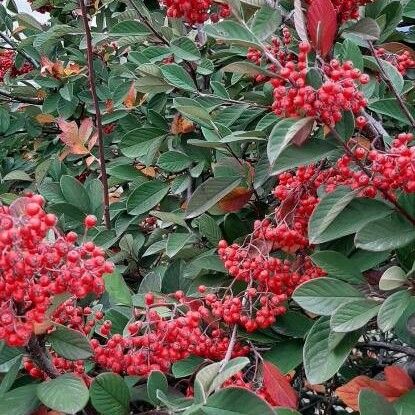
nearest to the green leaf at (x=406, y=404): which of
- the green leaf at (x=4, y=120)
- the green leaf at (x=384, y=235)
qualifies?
the green leaf at (x=384, y=235)

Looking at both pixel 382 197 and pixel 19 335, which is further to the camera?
pixel 382 197

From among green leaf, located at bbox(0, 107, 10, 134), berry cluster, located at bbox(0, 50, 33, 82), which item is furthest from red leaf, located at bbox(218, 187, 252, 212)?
berry cluster, located at bbox(0, 50, 33, 82)

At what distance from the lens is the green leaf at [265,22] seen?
130cm

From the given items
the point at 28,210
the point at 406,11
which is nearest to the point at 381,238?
the point at 28,210

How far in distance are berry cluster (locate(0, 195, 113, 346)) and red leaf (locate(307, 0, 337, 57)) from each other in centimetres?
53

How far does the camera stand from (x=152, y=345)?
3.60 ft

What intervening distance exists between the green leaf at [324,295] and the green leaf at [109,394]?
31 cm

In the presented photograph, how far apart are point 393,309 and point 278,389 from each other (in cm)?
23

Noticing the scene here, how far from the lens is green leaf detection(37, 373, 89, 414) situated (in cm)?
90

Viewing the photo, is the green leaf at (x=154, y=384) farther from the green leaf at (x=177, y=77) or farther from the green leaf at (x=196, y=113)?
the green leaf at (x=177, y=77)

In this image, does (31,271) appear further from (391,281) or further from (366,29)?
(366,29)

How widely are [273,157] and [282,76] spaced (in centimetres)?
13

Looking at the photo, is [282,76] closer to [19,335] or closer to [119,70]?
[19,335]

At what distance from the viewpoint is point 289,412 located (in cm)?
99
